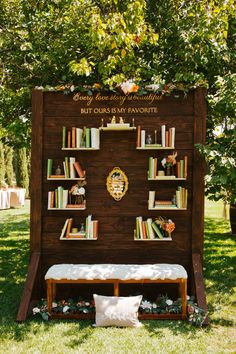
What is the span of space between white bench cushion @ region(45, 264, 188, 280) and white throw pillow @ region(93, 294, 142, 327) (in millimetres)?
243

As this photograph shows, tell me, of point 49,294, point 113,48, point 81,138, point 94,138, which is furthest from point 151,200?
point 113,48

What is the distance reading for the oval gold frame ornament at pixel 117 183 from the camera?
5.52 meters

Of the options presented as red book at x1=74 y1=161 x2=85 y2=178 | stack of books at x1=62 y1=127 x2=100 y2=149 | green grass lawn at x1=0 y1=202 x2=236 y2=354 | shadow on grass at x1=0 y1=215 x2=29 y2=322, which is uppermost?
stack of books at x1=62 y1=127 x2=100 y2=149

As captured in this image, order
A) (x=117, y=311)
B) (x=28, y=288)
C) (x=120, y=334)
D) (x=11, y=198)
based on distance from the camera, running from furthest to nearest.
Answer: (x=11, y=198), (x=28, y=288), (x=117, y=311), (x=120, y=334)

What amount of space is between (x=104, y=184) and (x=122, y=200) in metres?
0.31

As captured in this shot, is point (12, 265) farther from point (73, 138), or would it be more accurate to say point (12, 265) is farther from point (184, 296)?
point (184, 296)

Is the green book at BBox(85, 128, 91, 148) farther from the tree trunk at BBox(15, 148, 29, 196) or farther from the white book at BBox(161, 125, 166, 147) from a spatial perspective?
the tree trunk at BBox(15, 148, 29, 196)

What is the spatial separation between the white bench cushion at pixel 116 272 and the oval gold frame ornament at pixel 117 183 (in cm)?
92

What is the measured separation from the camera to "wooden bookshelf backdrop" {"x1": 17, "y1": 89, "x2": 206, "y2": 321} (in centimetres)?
550

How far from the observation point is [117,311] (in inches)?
183

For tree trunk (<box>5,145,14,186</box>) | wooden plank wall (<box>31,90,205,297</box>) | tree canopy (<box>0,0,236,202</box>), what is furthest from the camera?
tree trunk (<box>5,145,14,186</box>)

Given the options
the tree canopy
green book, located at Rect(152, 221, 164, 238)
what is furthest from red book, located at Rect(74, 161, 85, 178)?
green book, located at Rect(152, 221, 164, 238)

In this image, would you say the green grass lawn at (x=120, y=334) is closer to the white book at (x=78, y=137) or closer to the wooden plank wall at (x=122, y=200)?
the wooden plank wall at (x=122, y=200)

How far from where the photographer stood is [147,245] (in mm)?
5504
